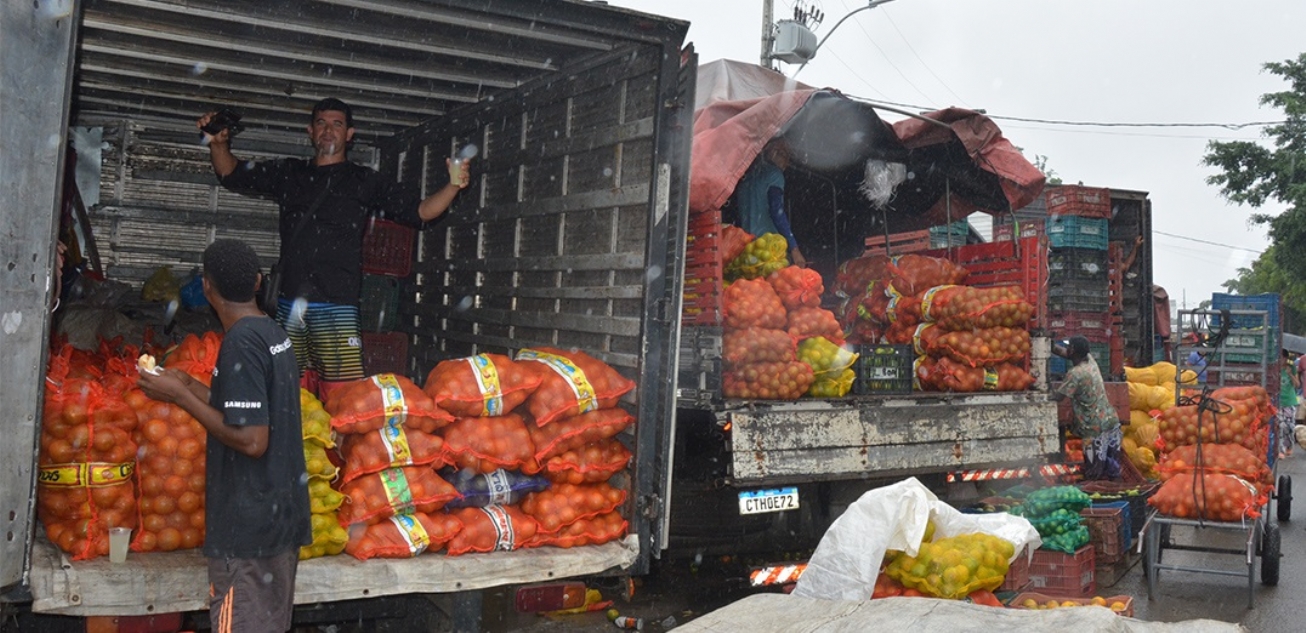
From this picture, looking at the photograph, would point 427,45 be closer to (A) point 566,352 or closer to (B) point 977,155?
(A) point 566,352

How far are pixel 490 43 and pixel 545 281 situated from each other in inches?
52.3

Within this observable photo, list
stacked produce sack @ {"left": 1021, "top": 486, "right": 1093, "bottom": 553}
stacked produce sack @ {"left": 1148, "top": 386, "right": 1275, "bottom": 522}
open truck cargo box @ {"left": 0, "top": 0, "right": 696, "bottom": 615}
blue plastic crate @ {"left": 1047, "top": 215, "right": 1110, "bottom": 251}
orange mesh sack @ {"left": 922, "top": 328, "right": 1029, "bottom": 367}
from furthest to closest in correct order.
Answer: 1. blue plastic crate @ {"left": 1047, "top": 215, "right": 1110, "bottom": 251}
2. stacked produce sack @ {"left": 1148, "top": 386, "right": 1275, "bottom": 522}
3. orange mesh sack @ {"left": 922, "top": 328, "right": 1029, "bottom": 367}
4. stacked produce sack @ {"left": 1021, "top": 486, "right": 1093, "bottom": 553}
5. open truck cargo box @ {"left": 0, "top": 0, "right": 696, "bottom": 615}

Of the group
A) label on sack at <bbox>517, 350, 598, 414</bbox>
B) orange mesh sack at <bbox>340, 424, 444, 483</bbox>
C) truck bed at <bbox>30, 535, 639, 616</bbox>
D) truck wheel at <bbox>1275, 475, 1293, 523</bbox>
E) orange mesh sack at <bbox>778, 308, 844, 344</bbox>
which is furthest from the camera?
truck wheel at <bbox>1275, 475, 1293, 523</bbox>

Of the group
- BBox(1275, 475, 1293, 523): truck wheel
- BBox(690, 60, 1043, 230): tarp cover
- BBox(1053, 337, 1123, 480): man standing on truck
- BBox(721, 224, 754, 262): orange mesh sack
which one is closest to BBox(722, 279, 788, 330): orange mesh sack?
BBox(721, 224, 754, 262): orange mesh sack

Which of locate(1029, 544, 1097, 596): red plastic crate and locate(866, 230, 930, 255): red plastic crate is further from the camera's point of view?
locate(866, 230, 930, 255): red plastic crate

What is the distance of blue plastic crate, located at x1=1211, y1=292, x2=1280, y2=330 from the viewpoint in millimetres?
9473

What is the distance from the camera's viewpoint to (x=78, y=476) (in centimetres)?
386

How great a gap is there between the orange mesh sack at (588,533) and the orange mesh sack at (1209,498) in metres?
4.69

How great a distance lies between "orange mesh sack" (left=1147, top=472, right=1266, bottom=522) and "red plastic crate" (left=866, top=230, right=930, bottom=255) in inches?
107

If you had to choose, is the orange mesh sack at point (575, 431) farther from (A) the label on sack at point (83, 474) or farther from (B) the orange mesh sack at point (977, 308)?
(B) the orange mesh sack at point (977, 308)

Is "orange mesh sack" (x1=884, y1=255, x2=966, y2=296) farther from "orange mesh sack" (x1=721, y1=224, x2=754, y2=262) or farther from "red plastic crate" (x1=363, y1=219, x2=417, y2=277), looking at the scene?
"red plastic crate" (x1=363, y1=219, x2=417, y2=277)

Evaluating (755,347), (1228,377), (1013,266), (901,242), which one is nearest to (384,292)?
(755,347)

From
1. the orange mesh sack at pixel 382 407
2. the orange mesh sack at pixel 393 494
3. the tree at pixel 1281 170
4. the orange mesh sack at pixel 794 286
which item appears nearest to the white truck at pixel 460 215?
the orange mesh sack at pixel 393 494

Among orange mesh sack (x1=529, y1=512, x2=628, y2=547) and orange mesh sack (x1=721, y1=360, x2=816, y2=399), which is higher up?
orange mesh sack (x1=721, y1=360, x2=816, y2=399)
